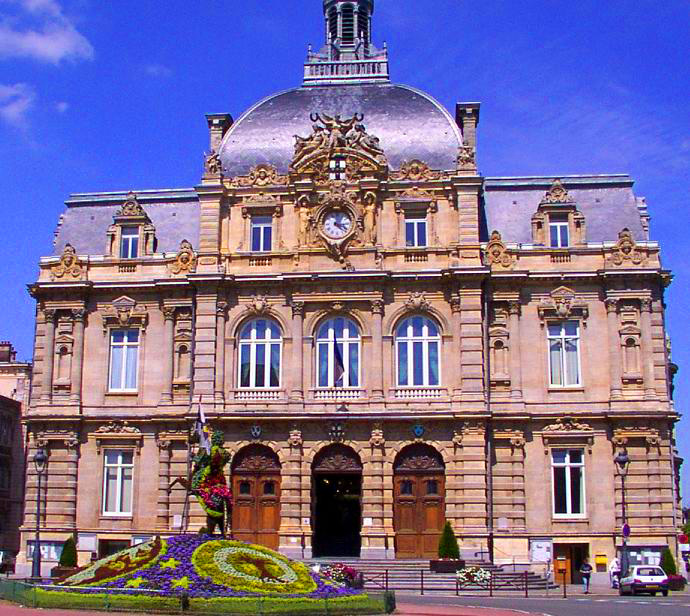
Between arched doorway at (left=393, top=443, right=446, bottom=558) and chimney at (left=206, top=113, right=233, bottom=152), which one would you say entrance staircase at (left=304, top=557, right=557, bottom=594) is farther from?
chimney at (left=206, top=113, right=233, bottom=152)

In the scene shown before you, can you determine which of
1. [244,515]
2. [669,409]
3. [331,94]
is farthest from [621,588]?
[331,94]

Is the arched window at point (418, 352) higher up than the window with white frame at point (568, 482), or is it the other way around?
the arched window at point (418, 352)

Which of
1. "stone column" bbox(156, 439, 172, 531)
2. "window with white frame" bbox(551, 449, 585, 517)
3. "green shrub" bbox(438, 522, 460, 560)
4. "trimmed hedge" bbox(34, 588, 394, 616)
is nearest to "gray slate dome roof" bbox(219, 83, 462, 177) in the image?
"stone column" bbox(156, 439, 172, 531)

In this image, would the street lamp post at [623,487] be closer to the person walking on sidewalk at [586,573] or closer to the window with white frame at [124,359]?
the person walking on sidewalk at [586,573]

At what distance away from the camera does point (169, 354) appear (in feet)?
166

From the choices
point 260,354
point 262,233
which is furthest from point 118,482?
point 262,233

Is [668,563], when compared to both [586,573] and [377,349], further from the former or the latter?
[377,349]

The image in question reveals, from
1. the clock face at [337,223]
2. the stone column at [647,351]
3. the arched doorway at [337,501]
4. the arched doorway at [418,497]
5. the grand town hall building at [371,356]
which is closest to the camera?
the arched doorway at [418,497]

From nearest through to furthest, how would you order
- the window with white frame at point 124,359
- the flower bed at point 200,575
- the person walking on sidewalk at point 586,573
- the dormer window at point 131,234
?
→ the flower bed at point 200,575 → the person walking on sidewalk at point 586,573 → the window with white frame at point 124,359 → the dormer window at point 131,234

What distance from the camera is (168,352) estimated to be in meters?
50.8

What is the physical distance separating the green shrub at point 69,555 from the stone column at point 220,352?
8.94 metres

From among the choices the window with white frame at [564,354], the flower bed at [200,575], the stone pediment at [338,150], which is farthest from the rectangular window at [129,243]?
the flower bed at [200,575]

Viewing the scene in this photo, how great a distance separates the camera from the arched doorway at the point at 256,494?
48.2 m

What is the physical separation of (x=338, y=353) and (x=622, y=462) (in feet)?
43.9
